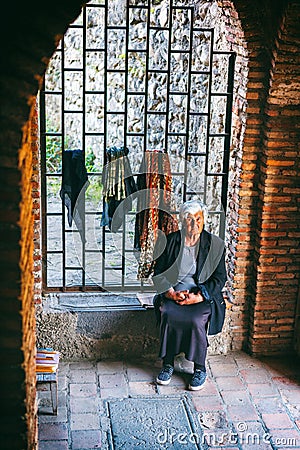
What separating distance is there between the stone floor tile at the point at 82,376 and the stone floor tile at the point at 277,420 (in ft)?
5.21

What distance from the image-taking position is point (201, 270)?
632 centimetres

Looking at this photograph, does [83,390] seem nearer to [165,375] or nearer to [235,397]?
[165,375]

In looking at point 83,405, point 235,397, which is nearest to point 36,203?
point 83,405

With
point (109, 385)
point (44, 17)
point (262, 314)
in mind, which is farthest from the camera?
point (262, 314)

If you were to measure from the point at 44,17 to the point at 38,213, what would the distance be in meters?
3.17

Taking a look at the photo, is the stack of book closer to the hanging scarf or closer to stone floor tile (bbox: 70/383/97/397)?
stone floor tile (bbox: 70/383/97/397)

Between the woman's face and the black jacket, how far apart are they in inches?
3.8

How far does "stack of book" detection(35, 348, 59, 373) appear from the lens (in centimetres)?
575

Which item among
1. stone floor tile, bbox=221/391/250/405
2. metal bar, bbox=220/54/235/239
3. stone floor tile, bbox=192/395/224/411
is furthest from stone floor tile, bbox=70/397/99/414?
metal bar, bbox=220/54/235/239

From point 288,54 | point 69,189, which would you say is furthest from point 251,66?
point 69,189

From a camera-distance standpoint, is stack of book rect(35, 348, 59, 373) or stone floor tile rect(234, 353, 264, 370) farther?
stone floor tile rect(234, 353, 264, 370)

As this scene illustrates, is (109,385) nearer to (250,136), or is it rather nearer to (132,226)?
(132,226)

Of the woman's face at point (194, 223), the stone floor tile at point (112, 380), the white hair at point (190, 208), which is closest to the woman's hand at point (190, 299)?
the woman's face at point (194, 223)

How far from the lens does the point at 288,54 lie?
5926 mm
